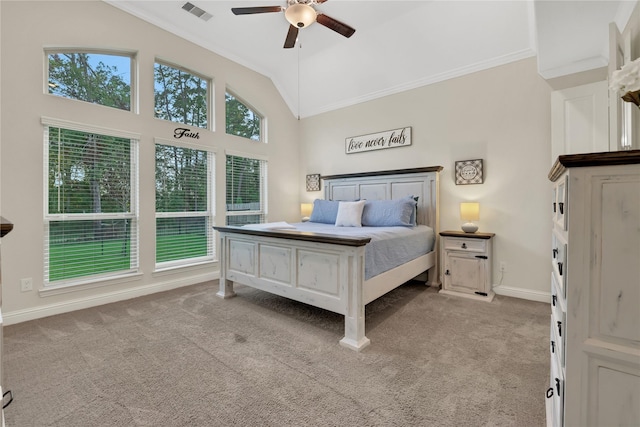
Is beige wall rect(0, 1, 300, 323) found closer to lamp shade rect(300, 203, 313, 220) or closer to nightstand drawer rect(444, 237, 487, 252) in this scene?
lamp shade rect(300, 203, 313, 220)

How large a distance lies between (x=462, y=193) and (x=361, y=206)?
4.46 feet

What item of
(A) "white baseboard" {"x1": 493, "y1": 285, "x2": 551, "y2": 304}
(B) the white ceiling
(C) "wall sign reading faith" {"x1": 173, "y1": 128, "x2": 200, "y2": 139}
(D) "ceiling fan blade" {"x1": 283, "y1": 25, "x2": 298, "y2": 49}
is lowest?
(A) "white baseboard" {"x1": 493, "y1": 285, "x2": 551, "y2": 304}

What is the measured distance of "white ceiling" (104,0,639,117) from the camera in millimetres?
2414

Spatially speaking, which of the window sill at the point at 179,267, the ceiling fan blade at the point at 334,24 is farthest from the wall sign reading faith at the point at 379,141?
the window sill at the point at 179,267

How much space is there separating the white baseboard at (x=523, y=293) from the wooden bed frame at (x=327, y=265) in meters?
0.74

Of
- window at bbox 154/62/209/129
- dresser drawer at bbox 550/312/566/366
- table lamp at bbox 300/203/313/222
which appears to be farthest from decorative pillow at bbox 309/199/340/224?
dresser drawer at bbox 550/312/566/366

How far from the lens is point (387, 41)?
3.84m

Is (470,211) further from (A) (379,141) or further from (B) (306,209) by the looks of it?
(B) (306,209)

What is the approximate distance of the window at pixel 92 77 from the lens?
118 inches

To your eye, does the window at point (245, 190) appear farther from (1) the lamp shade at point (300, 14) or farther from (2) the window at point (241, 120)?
(1) the lamp shade at point (300, 14)

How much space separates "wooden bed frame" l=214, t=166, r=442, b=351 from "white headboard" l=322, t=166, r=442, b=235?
1 centimetres

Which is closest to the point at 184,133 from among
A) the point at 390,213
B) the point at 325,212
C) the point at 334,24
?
the point at 325,212

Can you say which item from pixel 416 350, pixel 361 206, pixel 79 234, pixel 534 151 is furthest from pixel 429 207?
pixel 79 234

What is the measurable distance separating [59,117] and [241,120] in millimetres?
2364
